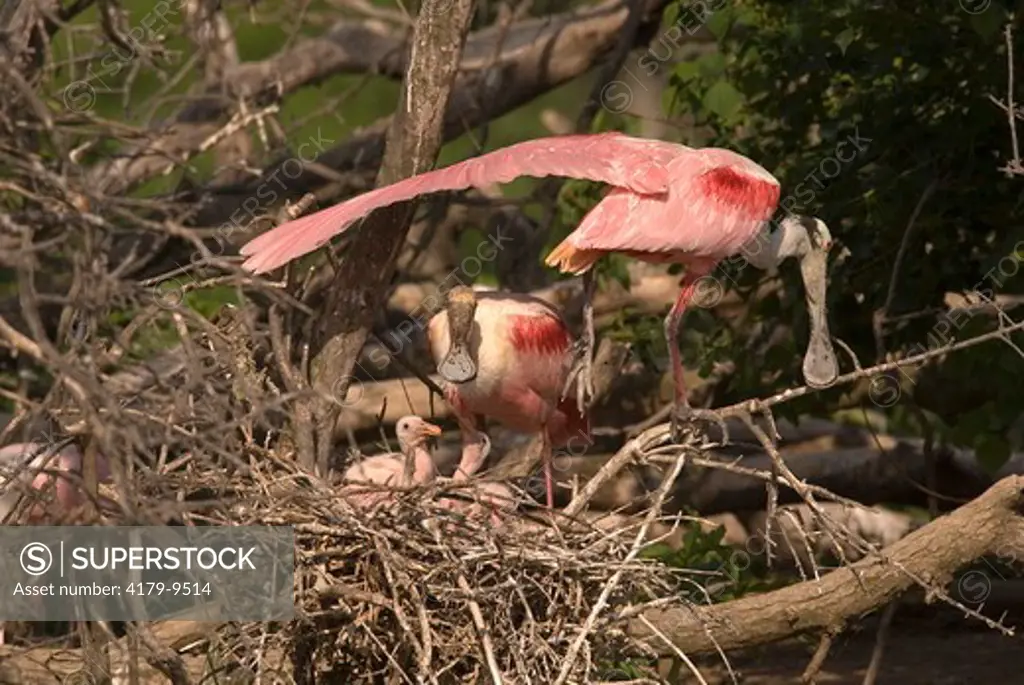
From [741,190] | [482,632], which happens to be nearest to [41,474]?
[482,632]

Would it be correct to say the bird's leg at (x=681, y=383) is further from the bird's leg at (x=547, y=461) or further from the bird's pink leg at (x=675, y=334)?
the bird's leg at (x=547, y=461)

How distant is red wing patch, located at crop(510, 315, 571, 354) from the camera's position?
6898mm

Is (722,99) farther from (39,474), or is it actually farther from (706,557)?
(39,474)

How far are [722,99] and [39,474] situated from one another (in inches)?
130

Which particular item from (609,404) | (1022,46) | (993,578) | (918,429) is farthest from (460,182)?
(918,429)

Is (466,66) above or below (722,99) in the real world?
above

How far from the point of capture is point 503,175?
20.6 feet

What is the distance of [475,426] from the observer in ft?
23.4

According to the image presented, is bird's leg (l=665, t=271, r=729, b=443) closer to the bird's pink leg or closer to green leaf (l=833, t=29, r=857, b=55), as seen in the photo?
the bird's pink leg

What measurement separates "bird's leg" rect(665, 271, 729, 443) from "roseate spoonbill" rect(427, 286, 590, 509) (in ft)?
1.28

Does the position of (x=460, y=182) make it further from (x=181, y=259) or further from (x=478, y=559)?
(x=181, y=259)

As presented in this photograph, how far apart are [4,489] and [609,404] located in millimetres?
3801

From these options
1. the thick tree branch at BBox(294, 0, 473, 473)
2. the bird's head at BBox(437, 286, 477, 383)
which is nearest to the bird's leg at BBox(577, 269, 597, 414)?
the bird's head at BBox(437, 286, 477, 383)

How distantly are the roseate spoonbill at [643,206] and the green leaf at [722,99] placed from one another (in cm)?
103
